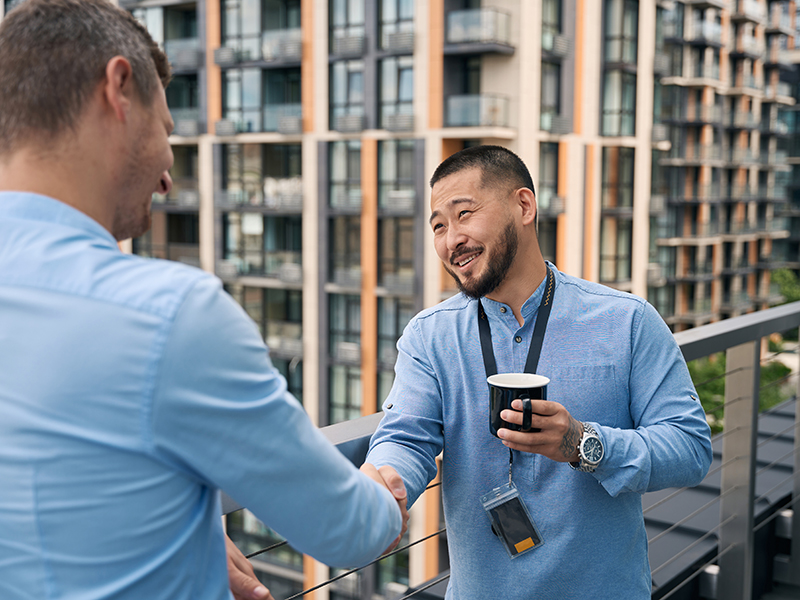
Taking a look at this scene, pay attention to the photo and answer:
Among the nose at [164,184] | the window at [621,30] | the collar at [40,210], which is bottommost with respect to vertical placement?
the collar at [40,210]

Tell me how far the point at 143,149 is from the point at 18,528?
1.29 feet

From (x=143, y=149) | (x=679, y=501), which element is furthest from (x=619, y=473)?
(x=679, y=501)

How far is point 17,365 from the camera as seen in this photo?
0.71m

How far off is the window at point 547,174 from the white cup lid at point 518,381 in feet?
52.5

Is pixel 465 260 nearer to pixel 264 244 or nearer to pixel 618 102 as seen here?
pixel 264 244

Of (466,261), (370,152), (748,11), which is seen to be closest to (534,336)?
(466,261)

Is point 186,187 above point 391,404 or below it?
above

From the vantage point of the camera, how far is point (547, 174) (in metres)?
17.5

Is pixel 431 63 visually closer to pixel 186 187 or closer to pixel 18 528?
pixel 186 187

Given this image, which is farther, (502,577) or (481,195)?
(481,195)

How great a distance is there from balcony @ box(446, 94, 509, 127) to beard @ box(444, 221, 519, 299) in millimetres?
14489

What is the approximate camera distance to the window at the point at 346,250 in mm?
17781

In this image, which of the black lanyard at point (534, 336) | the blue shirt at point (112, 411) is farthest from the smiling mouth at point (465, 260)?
the blue shirt at point (112, 411)

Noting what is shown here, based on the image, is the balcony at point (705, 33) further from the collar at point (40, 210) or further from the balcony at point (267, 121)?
the collar at point (40, 210)
